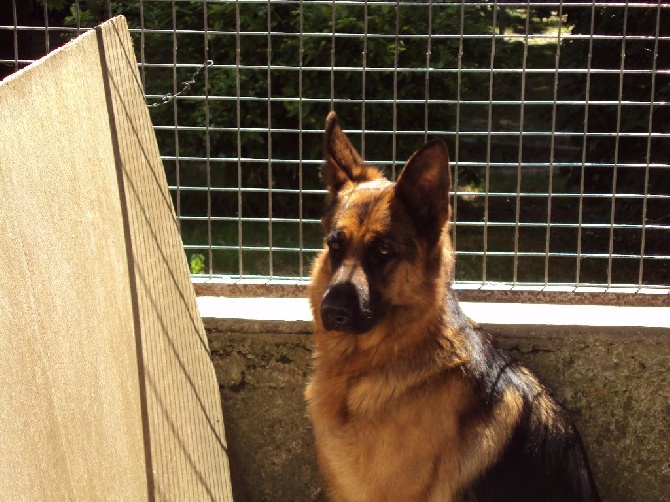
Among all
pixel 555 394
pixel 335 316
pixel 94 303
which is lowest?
pixel 555 394

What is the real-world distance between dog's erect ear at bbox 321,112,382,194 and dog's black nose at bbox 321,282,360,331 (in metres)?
0.56

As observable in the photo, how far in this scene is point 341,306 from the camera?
12.1 ft

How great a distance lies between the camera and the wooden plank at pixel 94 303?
2355 millimetres

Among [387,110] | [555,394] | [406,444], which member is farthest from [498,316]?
[387,110]

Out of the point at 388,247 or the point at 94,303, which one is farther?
the point at 388,247

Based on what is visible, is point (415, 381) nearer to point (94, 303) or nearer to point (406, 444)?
point (406, 444)

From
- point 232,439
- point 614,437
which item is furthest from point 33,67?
point 614,437

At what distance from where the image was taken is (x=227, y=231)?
8805 millimetres

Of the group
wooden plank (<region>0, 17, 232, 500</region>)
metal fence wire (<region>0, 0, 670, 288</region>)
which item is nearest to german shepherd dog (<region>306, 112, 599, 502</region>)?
wooden plank (<region>0, 17, 232, 500</region>)

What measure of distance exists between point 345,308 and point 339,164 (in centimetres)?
74

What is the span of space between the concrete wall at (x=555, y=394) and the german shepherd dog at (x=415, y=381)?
25.7 inches

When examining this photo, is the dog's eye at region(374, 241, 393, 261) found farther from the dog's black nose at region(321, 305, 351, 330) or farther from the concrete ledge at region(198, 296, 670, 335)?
the concrete ledge at region(198, 296, 670, 335)

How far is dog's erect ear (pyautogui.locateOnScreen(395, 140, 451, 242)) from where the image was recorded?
12.1 ft

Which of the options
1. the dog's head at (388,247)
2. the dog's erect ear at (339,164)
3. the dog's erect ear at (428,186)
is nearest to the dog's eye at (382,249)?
the dog's head at (388,247)
